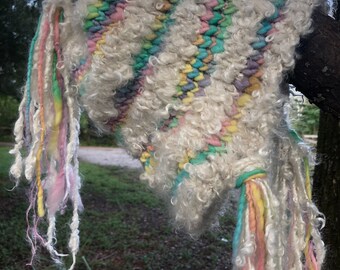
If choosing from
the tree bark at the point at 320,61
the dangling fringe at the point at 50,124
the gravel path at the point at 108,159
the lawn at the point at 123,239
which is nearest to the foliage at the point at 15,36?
the lawn at the point at 123,239

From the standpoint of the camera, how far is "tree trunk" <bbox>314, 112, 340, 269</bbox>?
1.69 m

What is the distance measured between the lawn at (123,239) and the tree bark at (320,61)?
1.75 metres

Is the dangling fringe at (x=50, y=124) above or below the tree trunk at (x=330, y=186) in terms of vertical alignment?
above

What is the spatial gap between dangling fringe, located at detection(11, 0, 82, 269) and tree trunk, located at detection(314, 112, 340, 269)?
1082mm

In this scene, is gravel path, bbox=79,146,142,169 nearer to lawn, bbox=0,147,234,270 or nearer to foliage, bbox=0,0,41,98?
lawn, bbox=0,147,234,270

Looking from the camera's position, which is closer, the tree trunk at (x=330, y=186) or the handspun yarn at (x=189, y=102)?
the handspun yarn at (x=189, y=102)

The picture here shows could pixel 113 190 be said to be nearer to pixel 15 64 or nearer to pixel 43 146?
pixel 15 64

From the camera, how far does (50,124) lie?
819 millimetres

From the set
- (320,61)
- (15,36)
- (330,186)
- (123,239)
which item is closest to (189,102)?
(320,61)

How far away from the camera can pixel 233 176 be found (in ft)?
2.21

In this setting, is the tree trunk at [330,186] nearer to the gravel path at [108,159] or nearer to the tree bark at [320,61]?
the tree bark at [320,61]

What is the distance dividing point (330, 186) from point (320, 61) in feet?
3.59

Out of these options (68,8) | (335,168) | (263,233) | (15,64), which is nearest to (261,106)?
(263,233)

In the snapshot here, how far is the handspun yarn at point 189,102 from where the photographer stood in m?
0.70
